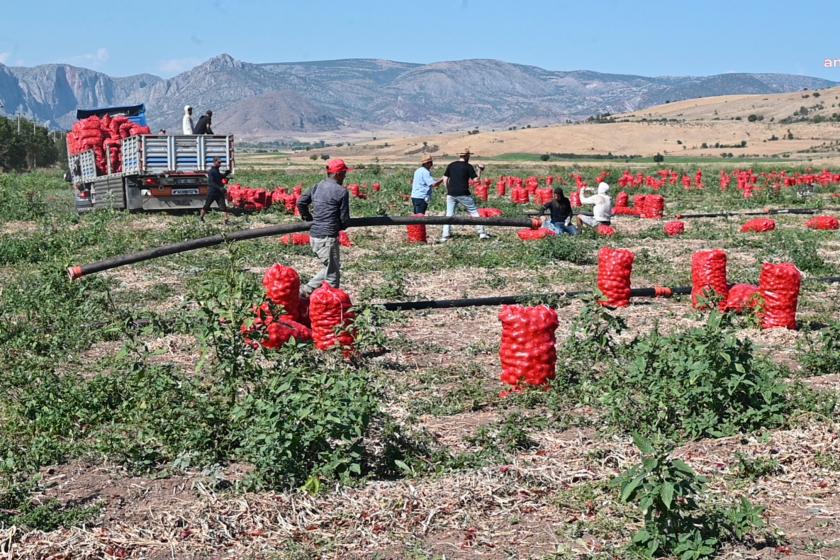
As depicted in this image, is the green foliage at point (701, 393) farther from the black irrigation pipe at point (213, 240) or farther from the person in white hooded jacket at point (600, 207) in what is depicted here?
the person in white hooded jacket at point (600, 207)

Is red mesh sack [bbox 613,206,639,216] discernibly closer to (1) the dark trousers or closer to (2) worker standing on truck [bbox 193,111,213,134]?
(1) the dark trousers

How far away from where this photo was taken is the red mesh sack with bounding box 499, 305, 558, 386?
8.17m

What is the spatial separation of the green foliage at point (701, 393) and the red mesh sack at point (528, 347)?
37.4 inches

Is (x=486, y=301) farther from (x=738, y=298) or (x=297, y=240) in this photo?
(x=297, y=240)

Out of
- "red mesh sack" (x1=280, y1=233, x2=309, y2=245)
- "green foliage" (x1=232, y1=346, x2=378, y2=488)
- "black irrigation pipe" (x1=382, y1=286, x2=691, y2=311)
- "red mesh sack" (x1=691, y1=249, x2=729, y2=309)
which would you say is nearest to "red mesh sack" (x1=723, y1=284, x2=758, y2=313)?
"red mesh sack" (x1=691, y1=249, x2=729, y2=309)

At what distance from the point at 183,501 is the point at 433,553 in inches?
60.7

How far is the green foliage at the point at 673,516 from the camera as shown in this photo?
4.97 metres

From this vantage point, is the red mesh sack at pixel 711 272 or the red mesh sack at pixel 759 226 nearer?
the red mesh sack at pixel 711 272

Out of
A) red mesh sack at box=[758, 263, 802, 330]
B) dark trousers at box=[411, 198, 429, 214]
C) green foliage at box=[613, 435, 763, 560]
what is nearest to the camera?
green foliage at box=[613, 435, 763, 560]

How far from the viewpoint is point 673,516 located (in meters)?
5.06

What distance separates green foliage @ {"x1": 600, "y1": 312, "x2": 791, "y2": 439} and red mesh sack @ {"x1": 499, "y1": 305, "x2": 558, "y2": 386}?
0.95m

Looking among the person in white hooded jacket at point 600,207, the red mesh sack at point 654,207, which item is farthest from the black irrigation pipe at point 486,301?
the red mesh sack at point 654,207

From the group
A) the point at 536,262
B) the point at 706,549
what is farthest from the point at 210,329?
the point at 536,262

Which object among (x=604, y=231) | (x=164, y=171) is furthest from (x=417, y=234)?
(x=164, y=171)
